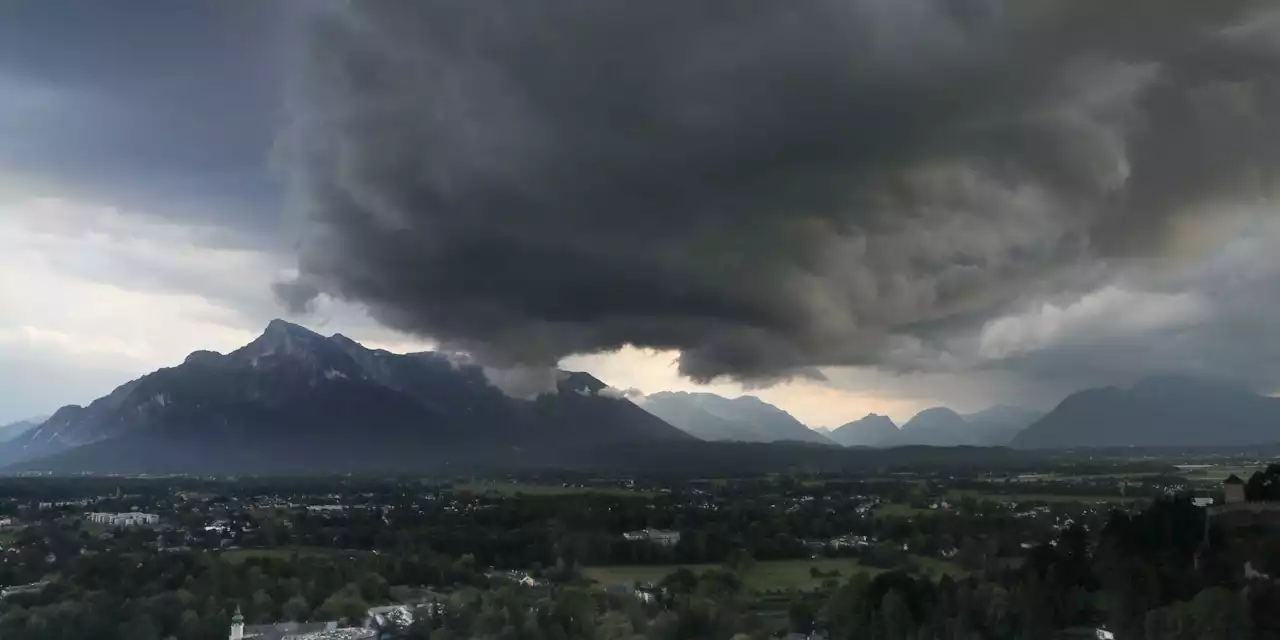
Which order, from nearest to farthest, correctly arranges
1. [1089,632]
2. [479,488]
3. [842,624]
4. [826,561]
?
[1089,632] → [842,624] → [826,561] → [479,488]

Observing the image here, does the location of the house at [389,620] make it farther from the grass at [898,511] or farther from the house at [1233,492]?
the grass at [898,511]

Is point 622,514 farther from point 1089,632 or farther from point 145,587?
point 1089,632

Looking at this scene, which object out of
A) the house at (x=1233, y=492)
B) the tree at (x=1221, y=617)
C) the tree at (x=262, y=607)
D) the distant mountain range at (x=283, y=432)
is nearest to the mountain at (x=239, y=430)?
the distant mountain range at (x=283, y=432)

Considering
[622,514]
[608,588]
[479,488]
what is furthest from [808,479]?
[608,588]

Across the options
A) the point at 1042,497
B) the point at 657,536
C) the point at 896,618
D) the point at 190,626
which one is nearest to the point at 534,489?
the point at 657,536

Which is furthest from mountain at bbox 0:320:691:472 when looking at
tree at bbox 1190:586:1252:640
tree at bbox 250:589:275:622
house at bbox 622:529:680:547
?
tree at bbox 1190:586:1252:640

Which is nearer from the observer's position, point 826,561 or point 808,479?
point 826,561

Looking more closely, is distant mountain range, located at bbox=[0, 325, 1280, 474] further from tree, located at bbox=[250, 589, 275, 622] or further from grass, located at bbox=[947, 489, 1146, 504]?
tree, located at bbox=[250, 589, 275, 622]
